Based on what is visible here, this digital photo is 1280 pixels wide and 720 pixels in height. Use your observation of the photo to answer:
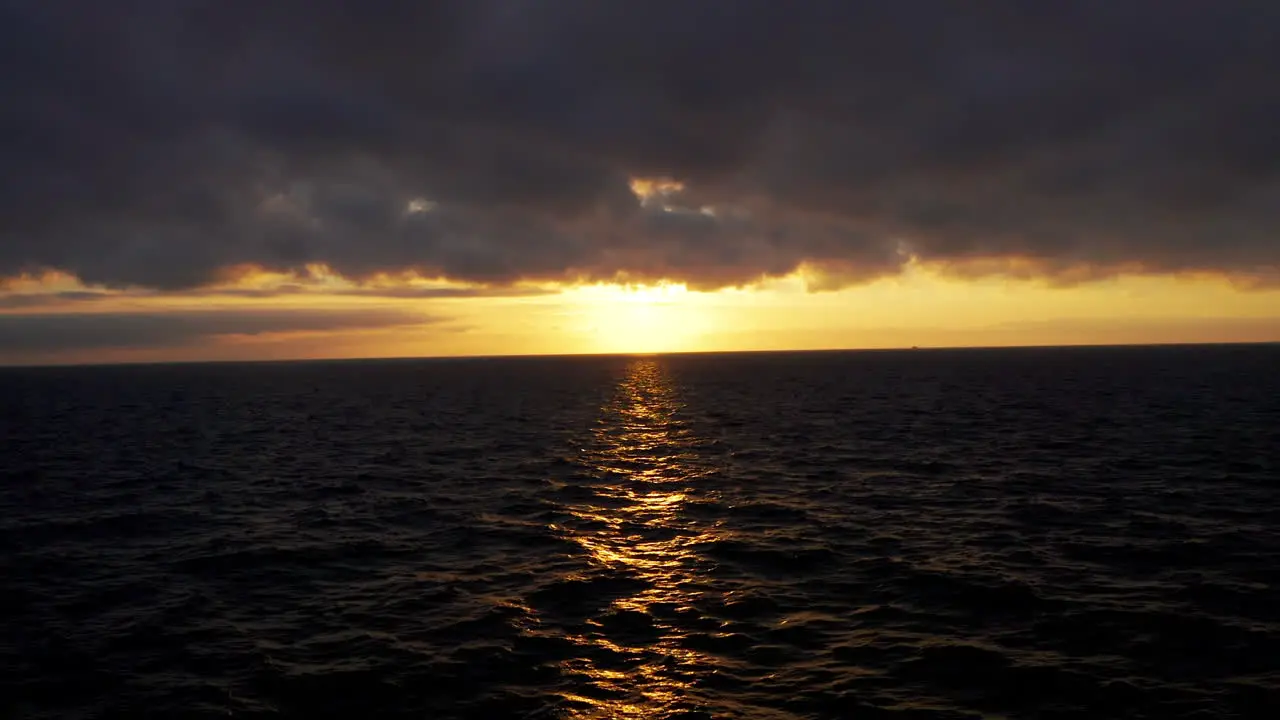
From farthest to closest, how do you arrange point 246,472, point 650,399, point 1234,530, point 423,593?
1. point 650,399
2. point 246,472
3. point 1234,530
4. point 423,593

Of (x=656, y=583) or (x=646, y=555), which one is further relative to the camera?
(x=646, y=555)

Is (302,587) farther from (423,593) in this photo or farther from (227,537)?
(227,537)

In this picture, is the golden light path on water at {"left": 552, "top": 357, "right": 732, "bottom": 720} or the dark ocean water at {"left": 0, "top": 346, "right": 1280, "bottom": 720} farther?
the dark ocean water at {"left": 0, "top": 346, "right": 1280, "bottom": 720}

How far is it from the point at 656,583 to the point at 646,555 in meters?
3.31

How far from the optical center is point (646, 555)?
2772cm

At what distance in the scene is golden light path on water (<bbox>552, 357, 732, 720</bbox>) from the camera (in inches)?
659

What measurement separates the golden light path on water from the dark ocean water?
4.7 inches

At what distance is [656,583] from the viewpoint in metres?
24.4

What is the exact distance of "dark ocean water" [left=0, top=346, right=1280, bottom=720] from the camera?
1700cm

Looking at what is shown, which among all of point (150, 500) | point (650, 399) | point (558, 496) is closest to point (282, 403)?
point (650, 399)

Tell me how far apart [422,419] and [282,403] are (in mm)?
48946

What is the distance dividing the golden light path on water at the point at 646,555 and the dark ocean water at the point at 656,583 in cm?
12

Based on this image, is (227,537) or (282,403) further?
(282,403)

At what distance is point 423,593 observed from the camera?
23.8 m
